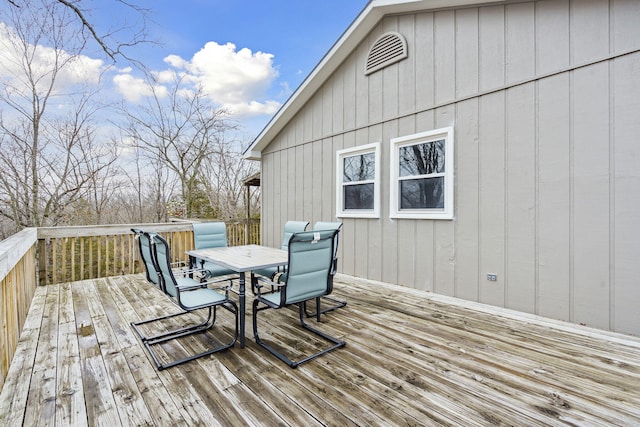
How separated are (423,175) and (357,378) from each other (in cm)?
301

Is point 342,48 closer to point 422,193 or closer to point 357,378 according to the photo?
point 422,193

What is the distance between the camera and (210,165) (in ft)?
33.1

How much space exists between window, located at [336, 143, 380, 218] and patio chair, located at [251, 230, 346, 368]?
7.85ft

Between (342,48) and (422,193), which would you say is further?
(342,48)

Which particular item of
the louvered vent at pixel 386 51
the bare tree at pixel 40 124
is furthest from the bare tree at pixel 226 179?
the louvered vent at pixel 386 51

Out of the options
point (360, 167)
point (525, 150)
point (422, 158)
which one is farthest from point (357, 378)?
point (360, 167)

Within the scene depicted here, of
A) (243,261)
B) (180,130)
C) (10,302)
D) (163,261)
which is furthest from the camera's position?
(180,130)

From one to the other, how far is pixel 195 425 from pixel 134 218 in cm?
913

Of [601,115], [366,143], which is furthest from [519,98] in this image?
[366,143]

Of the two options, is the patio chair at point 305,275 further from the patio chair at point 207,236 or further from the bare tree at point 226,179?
the bare tree at point 226,179

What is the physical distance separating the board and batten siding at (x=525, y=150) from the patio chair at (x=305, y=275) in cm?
212

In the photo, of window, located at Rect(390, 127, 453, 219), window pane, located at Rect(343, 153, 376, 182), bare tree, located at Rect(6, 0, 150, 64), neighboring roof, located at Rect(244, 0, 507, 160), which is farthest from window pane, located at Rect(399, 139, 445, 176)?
bare tree, located at Rect(6, 0, 150, 64)

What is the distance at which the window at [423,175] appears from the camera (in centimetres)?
398

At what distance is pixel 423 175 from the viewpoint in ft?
14.0
